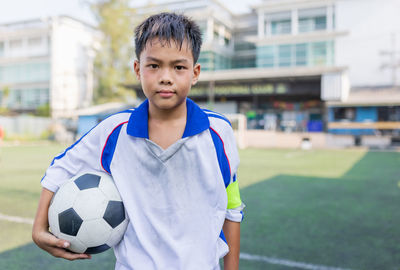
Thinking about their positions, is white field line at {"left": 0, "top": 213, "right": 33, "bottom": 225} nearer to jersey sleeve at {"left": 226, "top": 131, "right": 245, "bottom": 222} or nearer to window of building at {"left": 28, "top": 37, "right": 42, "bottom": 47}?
jersey sleeve at {"left": 226, "top": 131, "right": 245, "bottom": 222}

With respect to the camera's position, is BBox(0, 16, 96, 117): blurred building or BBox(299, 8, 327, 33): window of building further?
BBox(0, 16, 96, 117): blurred building

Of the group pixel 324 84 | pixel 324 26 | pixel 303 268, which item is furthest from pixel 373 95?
pixel 303 268

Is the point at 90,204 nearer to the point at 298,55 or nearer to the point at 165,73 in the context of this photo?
the point at 165,73

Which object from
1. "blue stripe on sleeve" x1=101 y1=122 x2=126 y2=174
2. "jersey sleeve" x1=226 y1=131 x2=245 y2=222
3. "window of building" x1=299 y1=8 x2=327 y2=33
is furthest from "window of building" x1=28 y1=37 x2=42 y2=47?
"jersey sleeve" x1=226 y1=131 x2=245 y2=222

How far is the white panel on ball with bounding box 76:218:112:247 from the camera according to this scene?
1.73 metres

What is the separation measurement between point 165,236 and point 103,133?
0.55 metres

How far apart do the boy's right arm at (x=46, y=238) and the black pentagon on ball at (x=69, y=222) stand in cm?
6

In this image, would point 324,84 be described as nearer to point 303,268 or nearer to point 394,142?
point 394,142

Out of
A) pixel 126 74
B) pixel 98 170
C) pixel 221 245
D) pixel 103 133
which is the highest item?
pixel 126 74

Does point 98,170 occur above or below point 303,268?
above

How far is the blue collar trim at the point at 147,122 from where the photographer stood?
5.37 ft

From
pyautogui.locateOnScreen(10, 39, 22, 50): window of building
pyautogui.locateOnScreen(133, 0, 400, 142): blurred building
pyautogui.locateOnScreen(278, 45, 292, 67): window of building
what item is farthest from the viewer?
pyautogui.locateOnScreen(10, 39, 22, 50): window of building

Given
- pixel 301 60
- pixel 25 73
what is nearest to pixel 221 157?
pixel 301 60

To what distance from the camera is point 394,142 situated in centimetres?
2369
